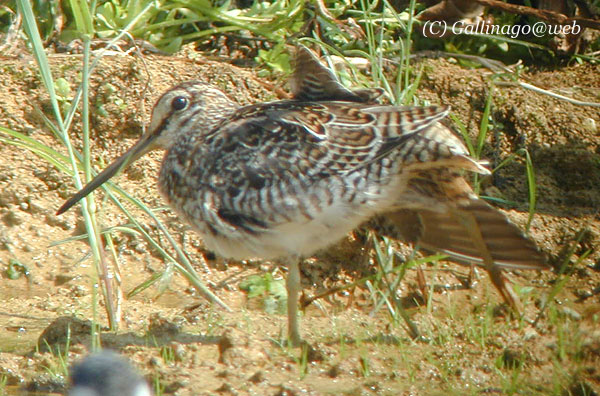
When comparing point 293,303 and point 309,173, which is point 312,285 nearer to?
point 293,303

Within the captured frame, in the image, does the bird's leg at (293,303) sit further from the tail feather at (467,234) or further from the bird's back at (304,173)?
the tail feather at (467,234)

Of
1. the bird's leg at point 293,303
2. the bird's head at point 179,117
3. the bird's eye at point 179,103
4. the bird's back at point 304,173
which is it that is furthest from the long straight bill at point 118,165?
the bird's leg at point 293,303

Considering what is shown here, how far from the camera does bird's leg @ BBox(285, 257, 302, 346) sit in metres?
4.72

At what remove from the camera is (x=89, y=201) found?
490 centimetres

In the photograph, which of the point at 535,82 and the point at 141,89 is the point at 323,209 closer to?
the point at 141,89

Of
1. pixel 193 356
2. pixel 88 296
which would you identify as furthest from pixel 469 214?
pixel 88 296

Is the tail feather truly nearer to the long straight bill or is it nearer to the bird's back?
the bird's back

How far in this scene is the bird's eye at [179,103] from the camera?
5207mm

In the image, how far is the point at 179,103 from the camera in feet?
17.1

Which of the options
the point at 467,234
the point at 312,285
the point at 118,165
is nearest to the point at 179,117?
the point at 118,165

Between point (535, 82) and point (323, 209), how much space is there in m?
2.94

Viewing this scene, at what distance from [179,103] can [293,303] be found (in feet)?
4.03

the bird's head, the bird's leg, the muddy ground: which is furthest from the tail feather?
the bird's head

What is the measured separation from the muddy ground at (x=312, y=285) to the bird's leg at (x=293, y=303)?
0.10 m
